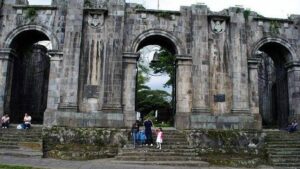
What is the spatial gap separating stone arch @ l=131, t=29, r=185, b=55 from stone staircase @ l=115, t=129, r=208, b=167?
556cm

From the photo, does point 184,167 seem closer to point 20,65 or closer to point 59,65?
point 59,65

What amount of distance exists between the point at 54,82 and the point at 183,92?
6785mm

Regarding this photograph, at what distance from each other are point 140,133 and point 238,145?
475cm

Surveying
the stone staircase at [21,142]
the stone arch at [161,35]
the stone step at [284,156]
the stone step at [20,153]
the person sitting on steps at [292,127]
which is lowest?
the stone step at [284,156]

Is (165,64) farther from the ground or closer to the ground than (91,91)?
farther from the ground

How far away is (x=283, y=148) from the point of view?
52.0 ft

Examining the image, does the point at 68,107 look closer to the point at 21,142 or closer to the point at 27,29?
the point at 21,142

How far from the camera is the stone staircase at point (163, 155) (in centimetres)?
1348

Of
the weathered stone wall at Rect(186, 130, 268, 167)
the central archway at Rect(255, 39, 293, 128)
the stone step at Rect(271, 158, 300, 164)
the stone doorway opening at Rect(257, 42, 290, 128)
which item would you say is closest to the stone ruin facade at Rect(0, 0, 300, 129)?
the central archway at Rect(255, 39, 293, 128)

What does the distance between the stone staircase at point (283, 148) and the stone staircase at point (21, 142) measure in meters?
9.99

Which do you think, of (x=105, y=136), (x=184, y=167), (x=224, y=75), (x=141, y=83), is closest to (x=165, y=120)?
(x=141, y=83)

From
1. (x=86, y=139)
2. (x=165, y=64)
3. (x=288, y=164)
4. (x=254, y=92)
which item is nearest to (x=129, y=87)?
(x=86, y=139)

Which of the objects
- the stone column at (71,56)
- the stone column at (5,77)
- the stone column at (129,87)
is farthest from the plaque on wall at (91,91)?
the stone column at (5,77)

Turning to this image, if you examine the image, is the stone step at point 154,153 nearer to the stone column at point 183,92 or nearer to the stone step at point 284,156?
the stone column at point 183,92
